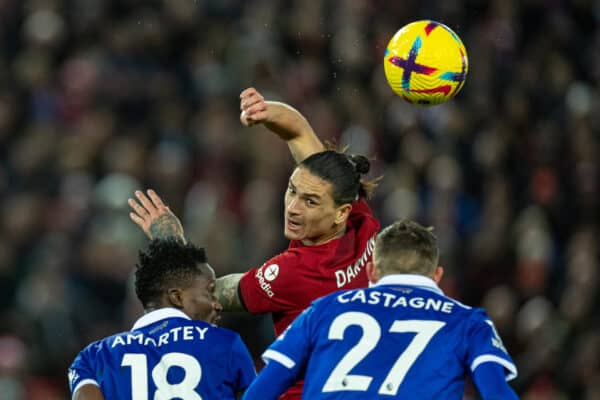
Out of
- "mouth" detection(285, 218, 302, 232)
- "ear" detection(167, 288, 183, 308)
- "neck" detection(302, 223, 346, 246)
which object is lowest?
"ear" detection(167, 288, 183, 308)

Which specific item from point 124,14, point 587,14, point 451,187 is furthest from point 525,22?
point 124,14

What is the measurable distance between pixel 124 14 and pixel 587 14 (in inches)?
203

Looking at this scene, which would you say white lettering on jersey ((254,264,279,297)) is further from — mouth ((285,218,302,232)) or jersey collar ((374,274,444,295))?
jersey collar ((374,274,444,295))

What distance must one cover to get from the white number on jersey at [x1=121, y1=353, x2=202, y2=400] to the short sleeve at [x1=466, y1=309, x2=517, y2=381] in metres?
1.16

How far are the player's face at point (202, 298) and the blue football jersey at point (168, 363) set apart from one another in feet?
0.27

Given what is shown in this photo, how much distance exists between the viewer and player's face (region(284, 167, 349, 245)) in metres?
6.30

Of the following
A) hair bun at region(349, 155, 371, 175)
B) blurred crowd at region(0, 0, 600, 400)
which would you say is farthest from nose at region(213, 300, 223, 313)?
blurred crowd at region(0, 0, 600, 400)

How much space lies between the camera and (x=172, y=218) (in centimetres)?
684

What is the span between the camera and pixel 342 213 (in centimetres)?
639

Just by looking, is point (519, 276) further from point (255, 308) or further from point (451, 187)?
point (255, 308)

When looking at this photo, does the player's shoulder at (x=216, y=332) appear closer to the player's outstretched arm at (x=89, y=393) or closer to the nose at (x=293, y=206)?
the player's outstretched arm at (x=89, y=393)

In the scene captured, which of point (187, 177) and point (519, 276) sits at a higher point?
point (187, 177)

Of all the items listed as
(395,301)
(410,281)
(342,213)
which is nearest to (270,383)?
(395,301)

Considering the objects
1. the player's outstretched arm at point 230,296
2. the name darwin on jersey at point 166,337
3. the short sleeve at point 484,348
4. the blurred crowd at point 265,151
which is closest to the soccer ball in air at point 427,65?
the player's outstretched arm at point 230,296
